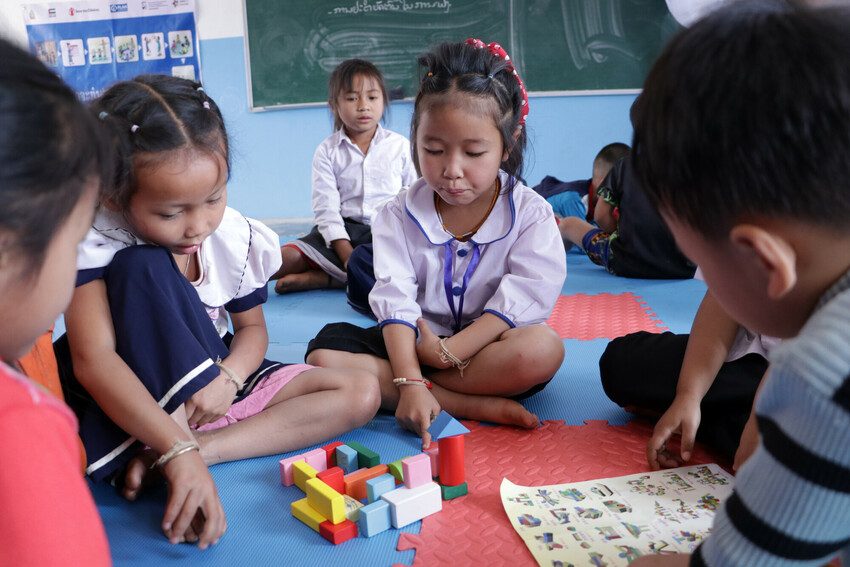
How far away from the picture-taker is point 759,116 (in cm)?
48

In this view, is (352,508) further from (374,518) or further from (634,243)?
(634,243)

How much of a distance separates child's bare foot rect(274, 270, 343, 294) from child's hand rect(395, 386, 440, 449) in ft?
4.20

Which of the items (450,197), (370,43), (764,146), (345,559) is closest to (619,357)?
(450,197)

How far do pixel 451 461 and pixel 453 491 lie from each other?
43mm

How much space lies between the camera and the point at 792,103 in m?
0.48

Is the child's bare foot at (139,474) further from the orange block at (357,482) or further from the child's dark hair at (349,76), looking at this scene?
the child's dark hair at (349,76)

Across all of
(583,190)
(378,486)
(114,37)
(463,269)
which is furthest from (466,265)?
(114,37)

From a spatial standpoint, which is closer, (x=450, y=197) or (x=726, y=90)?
(x=726, y=90)

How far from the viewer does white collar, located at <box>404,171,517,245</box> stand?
4.56 ft

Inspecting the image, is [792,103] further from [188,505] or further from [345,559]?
[188,505]

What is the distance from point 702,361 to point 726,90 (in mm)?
712

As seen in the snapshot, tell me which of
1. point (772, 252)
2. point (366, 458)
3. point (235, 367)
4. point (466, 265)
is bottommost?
point (366, 458)

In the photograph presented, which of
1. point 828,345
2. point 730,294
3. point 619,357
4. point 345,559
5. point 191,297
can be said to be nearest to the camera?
point 828,345

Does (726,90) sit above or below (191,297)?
above
